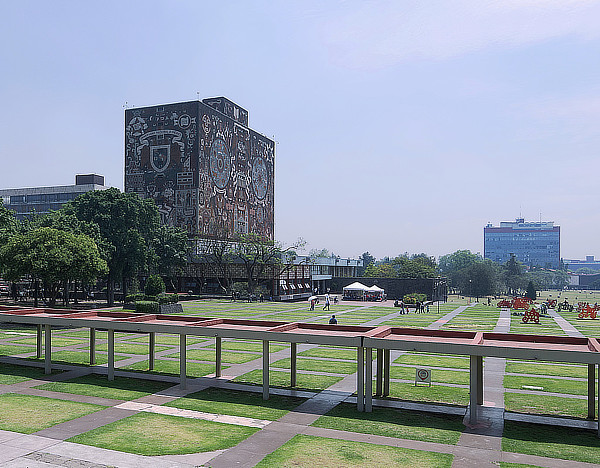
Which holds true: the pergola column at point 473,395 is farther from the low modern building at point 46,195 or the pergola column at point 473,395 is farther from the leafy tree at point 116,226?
the low modern building at point 46,195

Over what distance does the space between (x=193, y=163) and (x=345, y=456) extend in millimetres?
92061

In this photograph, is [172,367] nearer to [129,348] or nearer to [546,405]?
[129,348]

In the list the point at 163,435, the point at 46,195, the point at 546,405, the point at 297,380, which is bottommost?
the point at 297,380

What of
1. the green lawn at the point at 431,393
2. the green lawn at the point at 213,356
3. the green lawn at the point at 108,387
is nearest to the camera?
the green lawn at the point at 431,393

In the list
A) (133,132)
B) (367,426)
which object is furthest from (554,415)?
(133,132)

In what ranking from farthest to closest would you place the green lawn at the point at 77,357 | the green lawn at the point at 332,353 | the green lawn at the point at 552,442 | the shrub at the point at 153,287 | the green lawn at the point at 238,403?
the shrub at the point at 153,287 → the green lawn at the point at 332,353 → the green lawn at the point at 77,357 → the green lawn at the point at 238,403 → the green lawn at the point at 552,442

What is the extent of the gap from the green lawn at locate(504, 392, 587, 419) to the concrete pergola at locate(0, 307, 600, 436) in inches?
34.7

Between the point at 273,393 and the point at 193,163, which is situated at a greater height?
the point at 193,163

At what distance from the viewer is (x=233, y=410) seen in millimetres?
19562

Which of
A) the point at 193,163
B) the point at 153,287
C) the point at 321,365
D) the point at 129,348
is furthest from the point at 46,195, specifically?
the point at 321,365

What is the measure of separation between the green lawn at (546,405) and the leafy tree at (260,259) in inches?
2497

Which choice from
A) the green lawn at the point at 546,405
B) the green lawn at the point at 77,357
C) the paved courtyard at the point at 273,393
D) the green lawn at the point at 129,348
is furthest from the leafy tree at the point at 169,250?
the green lawn at the point at 546,405

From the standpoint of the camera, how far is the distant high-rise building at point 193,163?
102625mm

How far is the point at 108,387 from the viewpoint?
2302 centimetres
